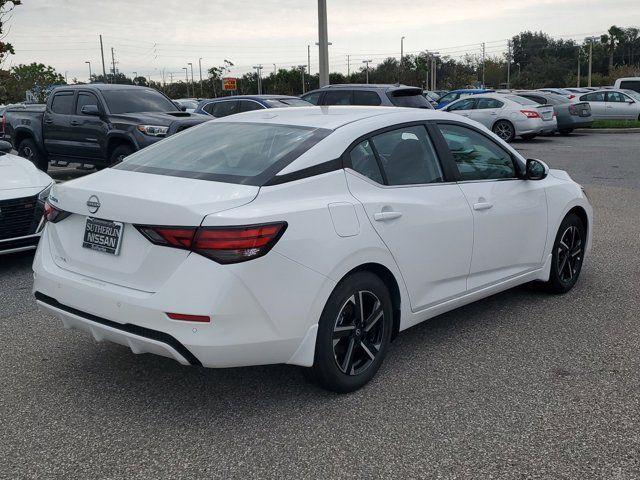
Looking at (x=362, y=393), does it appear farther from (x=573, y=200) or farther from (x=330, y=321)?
(x=573, y=200)

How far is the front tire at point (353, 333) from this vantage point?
359 centimetres

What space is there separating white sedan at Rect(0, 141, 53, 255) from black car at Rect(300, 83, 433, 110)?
8.44 metres

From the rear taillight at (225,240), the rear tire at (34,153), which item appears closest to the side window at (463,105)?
the rear tire at (34,153)

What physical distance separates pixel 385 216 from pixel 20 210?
13.3ft

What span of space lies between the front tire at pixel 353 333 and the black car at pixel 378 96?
10.4 m

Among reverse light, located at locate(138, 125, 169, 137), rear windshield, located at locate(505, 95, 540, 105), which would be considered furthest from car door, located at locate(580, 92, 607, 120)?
reverse light, located at locate(138, 125, 169, 137)

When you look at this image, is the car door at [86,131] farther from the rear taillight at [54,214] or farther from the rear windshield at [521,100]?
the rear windshield at [521,100]

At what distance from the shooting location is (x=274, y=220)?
333cm

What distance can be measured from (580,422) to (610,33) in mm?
107971

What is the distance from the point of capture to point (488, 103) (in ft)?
72.3

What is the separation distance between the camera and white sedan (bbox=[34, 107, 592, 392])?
3260 millimetres

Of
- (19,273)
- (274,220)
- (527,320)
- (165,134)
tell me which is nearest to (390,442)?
(274,220)

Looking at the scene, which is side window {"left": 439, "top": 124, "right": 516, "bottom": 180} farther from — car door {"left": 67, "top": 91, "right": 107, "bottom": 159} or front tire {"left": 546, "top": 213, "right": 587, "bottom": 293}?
car door {"left": 67, "top": 91, "right": 107, "bottom": 159}

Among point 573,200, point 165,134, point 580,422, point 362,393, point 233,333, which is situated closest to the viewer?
point 233,333
